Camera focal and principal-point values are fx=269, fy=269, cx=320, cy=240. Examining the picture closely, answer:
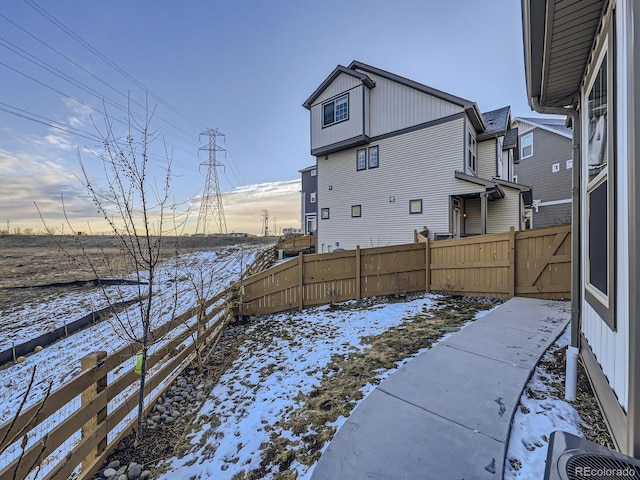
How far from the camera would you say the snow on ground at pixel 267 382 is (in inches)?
89.0

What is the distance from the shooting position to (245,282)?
6.42 m

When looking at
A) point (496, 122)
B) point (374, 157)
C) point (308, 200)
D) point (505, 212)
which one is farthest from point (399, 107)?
point (308, 200)

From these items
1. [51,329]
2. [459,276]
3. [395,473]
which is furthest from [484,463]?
[51,329]

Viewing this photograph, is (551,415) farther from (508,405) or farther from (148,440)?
(148,440)

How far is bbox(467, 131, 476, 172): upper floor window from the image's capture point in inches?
416

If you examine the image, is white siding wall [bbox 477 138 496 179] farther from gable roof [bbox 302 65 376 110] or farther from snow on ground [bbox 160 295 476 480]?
snow on ground [bbox 160 295 476 480]

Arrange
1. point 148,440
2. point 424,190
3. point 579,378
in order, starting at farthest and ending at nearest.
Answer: point 424,190 < point 579,378 < point 148,440

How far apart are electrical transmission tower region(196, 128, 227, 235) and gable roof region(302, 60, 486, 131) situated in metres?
6.99

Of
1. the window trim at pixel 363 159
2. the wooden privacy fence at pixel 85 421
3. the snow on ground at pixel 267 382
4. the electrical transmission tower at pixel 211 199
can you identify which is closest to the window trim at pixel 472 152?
the window trim at pixel 363 159

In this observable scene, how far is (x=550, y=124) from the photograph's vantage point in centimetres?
1673

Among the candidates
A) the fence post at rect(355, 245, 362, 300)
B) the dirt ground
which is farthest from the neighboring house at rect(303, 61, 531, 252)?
the dirt ground

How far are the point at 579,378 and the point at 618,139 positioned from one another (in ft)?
8.03

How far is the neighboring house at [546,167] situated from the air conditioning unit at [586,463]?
18.2 metres

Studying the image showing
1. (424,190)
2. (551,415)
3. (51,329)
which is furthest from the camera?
(424,190)
